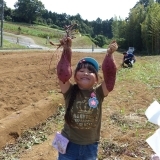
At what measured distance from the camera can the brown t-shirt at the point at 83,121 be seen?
265cm

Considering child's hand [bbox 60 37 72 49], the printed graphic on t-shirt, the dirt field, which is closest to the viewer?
child's hand [bbox 60 37 72 49]

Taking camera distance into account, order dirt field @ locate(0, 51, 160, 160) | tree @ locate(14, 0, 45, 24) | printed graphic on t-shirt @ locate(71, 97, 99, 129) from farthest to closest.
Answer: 1. tree @ locate(14, 0, 45, 24)
2. dirt field @ locate(0, 51, 160, 160)
3. printed graphic on t-shirt @ locate(71, 97, 99, 129)

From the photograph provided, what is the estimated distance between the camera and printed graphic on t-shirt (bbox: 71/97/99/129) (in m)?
2.65

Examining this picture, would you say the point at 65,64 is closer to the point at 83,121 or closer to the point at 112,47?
the point at 112,47

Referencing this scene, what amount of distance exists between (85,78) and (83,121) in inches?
14.1

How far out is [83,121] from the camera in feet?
8.70

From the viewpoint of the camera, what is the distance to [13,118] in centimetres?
564

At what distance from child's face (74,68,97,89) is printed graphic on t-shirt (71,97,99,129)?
14 centimetres

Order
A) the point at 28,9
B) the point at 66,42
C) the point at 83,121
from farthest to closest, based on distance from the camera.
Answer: the point at 28,9
the point at 83,121
the point at 66,42

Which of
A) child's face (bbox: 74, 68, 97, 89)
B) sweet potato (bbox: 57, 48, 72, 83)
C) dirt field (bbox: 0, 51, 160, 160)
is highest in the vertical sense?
sweet potato (bbox: 57, 48, 72, 83)

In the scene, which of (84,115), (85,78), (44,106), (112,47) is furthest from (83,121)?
(44,106)

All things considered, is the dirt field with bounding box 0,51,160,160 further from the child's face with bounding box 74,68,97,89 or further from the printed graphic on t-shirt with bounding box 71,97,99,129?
the printed graphic on t-shirt with bounding box 71,97,99,129

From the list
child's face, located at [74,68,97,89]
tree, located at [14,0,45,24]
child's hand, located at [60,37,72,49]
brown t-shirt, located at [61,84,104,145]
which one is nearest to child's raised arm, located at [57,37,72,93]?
child's hand, located at [60,37,72,49]

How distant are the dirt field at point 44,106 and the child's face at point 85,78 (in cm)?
25
